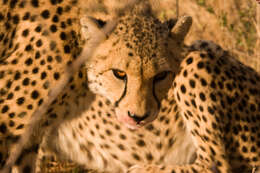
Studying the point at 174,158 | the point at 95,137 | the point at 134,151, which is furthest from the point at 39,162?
the point at 174,158

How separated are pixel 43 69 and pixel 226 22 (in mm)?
2299

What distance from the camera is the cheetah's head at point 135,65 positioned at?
1920 mm

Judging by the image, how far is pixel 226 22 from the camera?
12.3ft

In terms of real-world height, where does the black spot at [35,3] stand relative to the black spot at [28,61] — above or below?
above

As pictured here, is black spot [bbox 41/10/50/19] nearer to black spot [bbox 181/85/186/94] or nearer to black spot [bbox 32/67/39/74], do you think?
black spot [bbox 32/67/39/74]

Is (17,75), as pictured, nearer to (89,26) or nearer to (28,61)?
(28,61)

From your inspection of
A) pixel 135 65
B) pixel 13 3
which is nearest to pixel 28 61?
pixel 13 3

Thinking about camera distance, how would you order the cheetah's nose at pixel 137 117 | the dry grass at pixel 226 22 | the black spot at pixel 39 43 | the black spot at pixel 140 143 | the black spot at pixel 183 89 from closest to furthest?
the cheetah's nose at pixel 137 117, the black spot at pixel 39 43, the black spot at pixel 183 89, the black spot at pixel 140 143, the dry grass at pixel 226 22

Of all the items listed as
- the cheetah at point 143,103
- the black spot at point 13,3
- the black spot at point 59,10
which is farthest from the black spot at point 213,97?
the black spot at point 13,3

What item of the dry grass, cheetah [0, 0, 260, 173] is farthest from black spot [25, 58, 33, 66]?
the dry grass

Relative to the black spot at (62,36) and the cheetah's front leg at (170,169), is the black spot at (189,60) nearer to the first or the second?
the cheetah's front leg at (170,169)

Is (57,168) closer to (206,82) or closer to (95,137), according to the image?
(95,137)

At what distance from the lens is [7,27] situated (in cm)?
215

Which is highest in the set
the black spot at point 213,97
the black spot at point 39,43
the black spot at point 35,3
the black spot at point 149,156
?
the black spot at point 35,3
